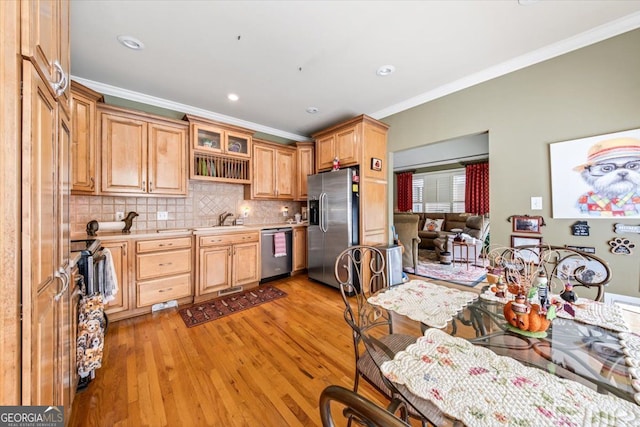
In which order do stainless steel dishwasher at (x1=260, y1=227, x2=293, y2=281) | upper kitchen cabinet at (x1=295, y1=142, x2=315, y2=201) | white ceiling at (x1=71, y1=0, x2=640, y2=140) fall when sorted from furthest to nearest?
upper kitchen cabinet at (x1=295, y1=142, x2=315, y2=201), stainless steel dishwasher at (x1=260, y1=227, x2=293, y2=281), white ceiling at (x1=71, y1=0, x2=640, y2=140)

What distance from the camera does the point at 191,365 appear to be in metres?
1.79

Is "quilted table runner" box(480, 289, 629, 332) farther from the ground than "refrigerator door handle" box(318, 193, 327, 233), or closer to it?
closer to it

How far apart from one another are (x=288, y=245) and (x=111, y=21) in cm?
320

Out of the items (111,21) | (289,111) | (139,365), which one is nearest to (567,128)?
(289,111)

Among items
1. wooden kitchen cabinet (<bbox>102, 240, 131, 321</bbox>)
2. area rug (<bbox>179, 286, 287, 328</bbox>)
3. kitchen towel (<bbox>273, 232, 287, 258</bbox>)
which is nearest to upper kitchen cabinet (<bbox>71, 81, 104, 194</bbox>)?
wooden kitchen cabinet (<bbox>102, 240, 131, 321</bbox>)

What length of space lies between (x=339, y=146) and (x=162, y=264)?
285 cm

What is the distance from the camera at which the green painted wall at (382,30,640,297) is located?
1842 millimetres

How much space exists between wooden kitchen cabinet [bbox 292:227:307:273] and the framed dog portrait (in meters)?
3.25

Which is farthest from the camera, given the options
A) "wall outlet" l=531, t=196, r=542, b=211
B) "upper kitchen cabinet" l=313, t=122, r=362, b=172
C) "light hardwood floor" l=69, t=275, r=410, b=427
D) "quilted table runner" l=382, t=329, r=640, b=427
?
"upper kitchen cabinet" l=313, t=122, r=362, b=172

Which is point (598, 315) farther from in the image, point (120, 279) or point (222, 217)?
point (222, 217)

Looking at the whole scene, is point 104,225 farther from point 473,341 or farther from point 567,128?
point 567,128

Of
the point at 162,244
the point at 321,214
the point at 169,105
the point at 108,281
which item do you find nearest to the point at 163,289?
the point at 162,244

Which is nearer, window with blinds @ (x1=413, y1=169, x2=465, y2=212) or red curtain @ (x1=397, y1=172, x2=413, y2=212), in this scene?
window with blinds @ (x1=413, y1=169, x2=465, y2=212)

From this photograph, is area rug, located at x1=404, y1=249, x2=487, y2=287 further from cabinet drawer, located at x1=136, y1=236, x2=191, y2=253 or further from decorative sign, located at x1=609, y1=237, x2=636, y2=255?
cabinet drawer, located at x1=136, y1=236, x2=191, y2=253
